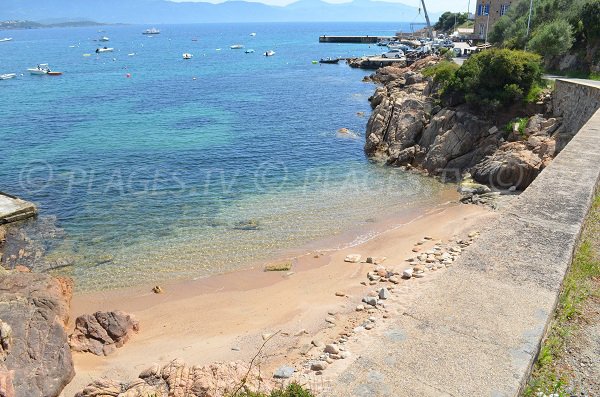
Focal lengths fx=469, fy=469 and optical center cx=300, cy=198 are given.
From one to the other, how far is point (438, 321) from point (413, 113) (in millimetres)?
26915

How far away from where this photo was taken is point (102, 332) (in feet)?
42.9

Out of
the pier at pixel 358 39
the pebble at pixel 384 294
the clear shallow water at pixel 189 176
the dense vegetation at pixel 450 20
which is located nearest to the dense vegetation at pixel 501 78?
the clear shallow water at pixel 189 176

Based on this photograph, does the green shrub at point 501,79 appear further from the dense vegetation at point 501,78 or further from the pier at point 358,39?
the pier at point 358,39

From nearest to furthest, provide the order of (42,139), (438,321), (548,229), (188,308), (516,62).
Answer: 1. (438,321)
2. (548,229)
3. (188,308)
4. (516,62)
5. (42,139)

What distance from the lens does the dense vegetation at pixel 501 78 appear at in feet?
88.9

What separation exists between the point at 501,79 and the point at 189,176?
19370mm

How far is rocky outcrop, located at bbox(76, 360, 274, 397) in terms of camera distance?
8469mm

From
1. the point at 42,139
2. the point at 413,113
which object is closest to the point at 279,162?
the point at 413,113

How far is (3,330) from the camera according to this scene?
1134 centimetres

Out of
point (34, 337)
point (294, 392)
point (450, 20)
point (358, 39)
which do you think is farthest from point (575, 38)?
point (358, 39)

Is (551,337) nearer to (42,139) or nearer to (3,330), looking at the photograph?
(3,330)

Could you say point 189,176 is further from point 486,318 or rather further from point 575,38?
point 575,38

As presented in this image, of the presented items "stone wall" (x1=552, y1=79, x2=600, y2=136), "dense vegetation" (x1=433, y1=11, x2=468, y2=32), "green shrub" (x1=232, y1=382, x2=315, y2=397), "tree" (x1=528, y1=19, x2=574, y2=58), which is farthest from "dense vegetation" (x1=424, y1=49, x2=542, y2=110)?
"dense vegetation" (x1=433, y1=11, x2=468, y2=32)

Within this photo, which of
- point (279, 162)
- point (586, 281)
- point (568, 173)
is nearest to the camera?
point (586, 281)
